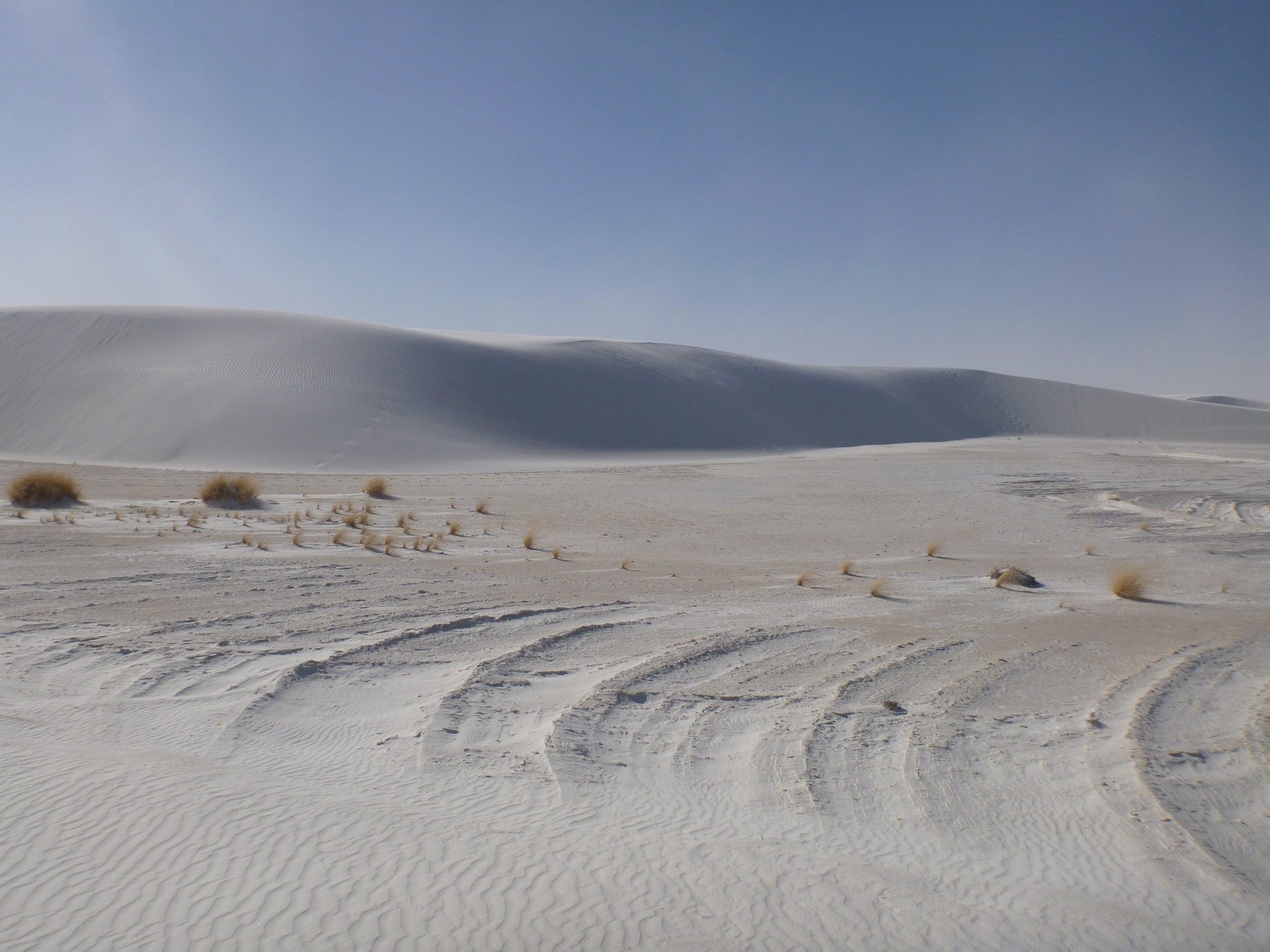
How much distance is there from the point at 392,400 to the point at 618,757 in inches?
1617

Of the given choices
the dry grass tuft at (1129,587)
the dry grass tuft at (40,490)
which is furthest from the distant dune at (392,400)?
the dry grass tuft at (1129,587)

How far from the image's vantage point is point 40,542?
11.4m

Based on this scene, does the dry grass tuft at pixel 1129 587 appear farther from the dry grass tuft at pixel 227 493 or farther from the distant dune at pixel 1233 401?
the distant dune at pixel 1233 401

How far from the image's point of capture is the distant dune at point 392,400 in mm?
37094

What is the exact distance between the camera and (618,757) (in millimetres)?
4844

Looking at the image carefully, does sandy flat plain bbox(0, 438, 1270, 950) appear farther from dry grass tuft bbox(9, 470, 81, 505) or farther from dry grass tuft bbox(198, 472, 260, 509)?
dry grass tuft bbox(198, 472, 260, 509)

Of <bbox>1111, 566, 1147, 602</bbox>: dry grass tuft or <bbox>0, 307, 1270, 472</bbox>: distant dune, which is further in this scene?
<bbox>0, 307, 1270, 472</bbox>: distant dune

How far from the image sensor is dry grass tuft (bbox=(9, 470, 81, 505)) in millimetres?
15352

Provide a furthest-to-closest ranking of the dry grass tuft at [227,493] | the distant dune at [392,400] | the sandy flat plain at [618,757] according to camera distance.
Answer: the distant dune at [392,400] → the dry grass tuft at [227,493] → the sandy flat plain at [618,757]

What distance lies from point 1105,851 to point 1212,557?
10729mm

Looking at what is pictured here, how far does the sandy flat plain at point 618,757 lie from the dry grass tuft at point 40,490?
5.52 meters

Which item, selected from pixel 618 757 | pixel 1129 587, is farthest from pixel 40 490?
pixel 1129 587

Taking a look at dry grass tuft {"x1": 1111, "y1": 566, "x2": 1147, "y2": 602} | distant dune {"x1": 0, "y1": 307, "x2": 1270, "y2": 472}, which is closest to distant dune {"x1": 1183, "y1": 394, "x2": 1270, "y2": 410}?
distant dune {"x1": 0, "y1": 307, "x2": 1270, "y2": 472}

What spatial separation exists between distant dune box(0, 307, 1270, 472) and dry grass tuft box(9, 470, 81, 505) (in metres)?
16.9
